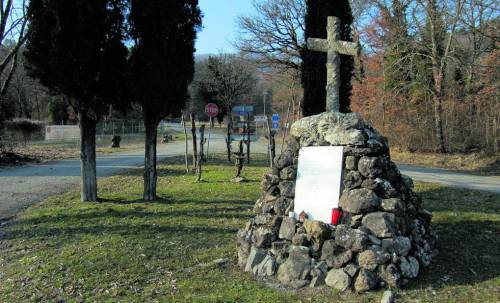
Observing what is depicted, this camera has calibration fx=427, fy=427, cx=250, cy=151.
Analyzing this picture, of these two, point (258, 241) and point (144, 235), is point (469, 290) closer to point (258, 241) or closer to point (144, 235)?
point (258, 241)

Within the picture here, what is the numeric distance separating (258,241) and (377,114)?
2134 centimetres

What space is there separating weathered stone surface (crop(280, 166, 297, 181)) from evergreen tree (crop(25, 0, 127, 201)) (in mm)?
5010

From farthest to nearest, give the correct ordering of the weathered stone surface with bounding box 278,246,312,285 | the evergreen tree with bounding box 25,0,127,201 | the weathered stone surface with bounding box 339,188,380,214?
the evergreen tree with bounding box 25,0,127,201 → the weathered stone surface with bounding box 339,188,380,214 → the weathered stone surface with bounding box 278,246,312,285

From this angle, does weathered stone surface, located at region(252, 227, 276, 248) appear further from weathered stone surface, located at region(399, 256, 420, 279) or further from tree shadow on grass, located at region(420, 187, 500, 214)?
tree shadow on grass, located at region(420, 187, 500, 214)

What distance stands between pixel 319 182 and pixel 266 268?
1315 millimetres

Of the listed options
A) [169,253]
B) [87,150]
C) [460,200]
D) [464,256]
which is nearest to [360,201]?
[464,256]

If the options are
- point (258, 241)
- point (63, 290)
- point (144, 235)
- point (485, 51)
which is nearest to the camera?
point (63, 290)

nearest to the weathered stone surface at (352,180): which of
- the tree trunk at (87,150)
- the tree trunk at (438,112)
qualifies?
the tree trunk at (87,150)

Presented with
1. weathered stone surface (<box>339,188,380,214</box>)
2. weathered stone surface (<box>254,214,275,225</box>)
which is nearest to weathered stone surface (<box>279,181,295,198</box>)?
weathered stone surface (<box>254,214,275,225</box>)

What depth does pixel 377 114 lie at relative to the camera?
2539cm

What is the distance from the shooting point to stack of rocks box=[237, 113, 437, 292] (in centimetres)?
476

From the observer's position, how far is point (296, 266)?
5055 millimetres

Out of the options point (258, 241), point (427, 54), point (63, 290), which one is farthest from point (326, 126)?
point (427, 54)

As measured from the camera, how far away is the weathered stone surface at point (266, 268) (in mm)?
5258
